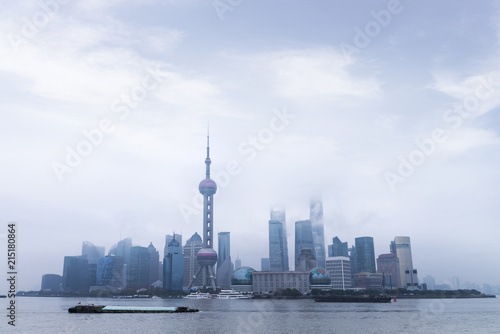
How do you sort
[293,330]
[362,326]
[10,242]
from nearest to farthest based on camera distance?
[10,242]
[293,330]
[362,326]

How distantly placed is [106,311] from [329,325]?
99.3 m

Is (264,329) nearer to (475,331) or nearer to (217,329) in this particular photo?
(217,329)

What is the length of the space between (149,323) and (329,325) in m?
51.8

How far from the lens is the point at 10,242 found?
63.2m

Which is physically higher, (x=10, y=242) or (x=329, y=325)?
(x=10, y=242)

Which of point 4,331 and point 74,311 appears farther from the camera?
point 74,311

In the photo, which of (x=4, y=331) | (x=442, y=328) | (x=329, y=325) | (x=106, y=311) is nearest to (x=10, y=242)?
(x=4, y=331)

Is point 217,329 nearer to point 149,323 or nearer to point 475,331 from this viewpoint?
point 149,323

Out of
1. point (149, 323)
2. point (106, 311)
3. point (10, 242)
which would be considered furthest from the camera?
point (106, 311)

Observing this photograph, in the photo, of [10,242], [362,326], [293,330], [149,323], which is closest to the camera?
[10,242]

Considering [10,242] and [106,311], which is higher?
[10,242]

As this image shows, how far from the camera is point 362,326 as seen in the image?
119m

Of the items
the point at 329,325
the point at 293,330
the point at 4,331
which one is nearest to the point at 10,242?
the point at 4,331

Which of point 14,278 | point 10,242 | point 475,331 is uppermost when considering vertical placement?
point 10,242
